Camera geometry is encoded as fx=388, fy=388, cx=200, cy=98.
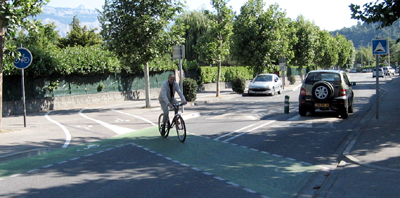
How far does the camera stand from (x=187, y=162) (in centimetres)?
804

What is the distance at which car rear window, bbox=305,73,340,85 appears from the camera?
48.9 feet

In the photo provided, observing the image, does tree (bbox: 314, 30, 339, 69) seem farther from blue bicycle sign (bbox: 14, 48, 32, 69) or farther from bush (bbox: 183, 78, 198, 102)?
blue bicycle sign (bbox: 14, 48, 32, 69)

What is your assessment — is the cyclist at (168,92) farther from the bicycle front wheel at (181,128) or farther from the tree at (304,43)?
the tree at (304,43)

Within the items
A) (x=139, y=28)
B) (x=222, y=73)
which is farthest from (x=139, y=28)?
(x=222, y=73)

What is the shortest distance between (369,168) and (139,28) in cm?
1409

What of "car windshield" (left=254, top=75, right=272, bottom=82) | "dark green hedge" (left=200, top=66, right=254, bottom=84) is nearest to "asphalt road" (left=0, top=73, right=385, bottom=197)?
"car windshield" (left=254, top=75, right=272, bottom=82)

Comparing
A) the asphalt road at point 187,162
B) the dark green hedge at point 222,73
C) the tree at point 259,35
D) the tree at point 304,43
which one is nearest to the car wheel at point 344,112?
the asphalt road at point 187,162

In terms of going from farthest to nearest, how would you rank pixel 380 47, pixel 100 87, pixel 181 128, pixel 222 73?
1. pixel 222 73
2. pixel 100 87
3. pixel 380 47
4. pixel 181 128

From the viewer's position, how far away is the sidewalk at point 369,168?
5891 mm

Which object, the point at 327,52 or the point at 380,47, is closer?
the point at 380,47

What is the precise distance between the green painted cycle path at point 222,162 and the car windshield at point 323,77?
6154 millimetres

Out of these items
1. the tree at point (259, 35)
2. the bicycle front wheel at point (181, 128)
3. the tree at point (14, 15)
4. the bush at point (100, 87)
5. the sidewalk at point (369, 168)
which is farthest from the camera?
the tree at point (259, 35)

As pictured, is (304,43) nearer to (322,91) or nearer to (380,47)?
(322,91)

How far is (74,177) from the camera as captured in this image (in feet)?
22.6
